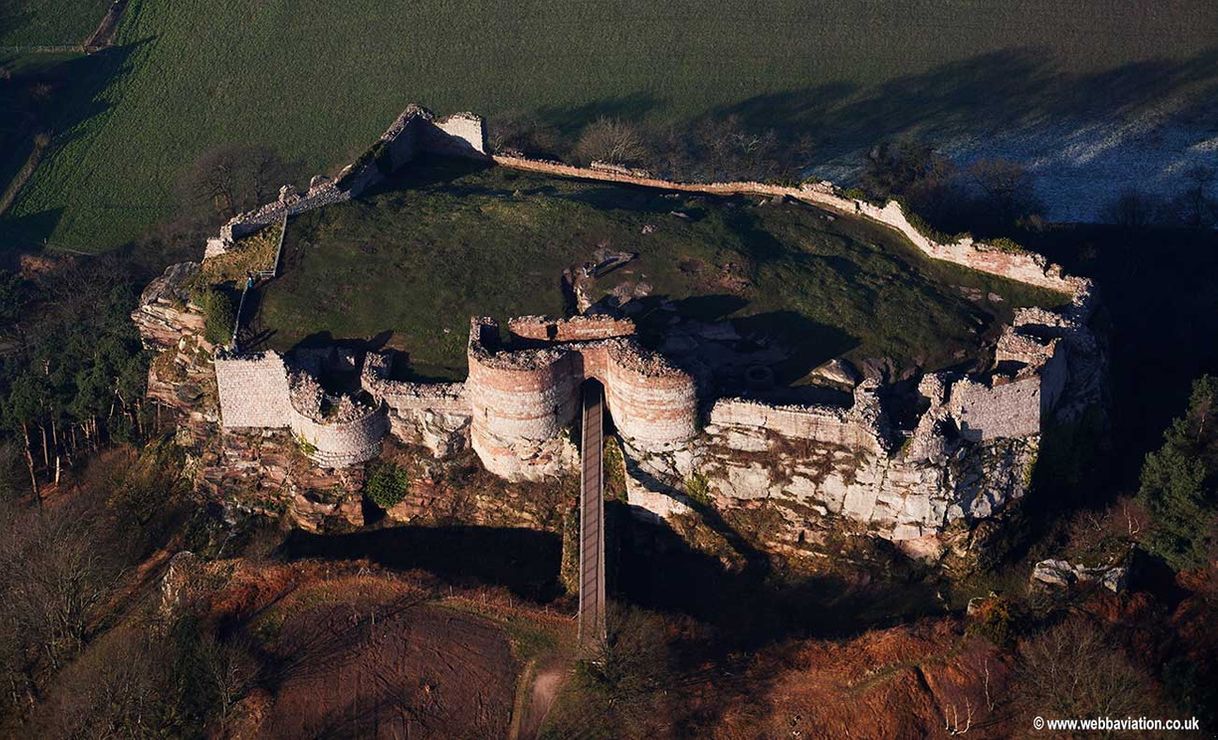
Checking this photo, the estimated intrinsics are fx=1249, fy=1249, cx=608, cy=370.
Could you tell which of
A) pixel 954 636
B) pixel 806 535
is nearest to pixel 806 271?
pixel 806 535

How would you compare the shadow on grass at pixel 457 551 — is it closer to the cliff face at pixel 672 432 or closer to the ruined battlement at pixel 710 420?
the cliff face at pixel 672 432

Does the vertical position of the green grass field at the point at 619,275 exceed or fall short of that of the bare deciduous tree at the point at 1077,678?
it exceeds it

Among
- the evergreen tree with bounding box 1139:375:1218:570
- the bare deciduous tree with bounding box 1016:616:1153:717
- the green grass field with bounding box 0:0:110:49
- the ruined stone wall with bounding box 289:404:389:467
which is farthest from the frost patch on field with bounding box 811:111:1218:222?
the green grass field with bounding box 0:0:110:49

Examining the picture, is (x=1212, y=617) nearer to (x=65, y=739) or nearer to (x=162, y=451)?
(x=65, y=739)

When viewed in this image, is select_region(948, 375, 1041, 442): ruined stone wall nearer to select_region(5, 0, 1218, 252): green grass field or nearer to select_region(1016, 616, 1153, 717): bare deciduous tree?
select_region(1016, 616, 1153, 717): bare deciduous tree

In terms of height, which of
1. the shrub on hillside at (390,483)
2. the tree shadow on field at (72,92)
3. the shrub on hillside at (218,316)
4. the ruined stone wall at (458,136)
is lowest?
the shrub on hillside at (390,483)

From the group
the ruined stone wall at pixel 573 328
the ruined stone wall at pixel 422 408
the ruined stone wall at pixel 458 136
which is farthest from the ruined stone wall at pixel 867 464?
the ruined stone wall at pixel 458 136
